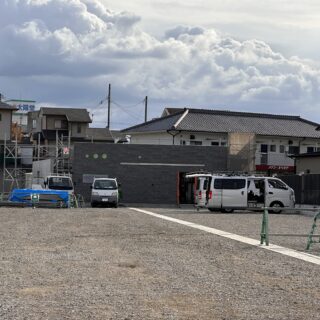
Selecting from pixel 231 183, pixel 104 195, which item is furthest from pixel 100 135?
pixel 231 183

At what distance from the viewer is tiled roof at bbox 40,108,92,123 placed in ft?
251

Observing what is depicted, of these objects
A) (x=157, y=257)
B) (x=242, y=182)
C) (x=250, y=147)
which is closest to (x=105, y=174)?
(x=250, y=147)

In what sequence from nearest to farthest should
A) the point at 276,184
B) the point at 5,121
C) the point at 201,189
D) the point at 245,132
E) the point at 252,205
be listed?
the point at 252,205 → the point at 201,189 → the point at 276,184 → the point at 245,132 → the point at 5,121

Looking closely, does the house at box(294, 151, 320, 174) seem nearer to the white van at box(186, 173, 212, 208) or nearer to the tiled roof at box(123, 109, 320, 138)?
the white van at box(186, 173, 212, 208)

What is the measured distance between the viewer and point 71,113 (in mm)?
77750

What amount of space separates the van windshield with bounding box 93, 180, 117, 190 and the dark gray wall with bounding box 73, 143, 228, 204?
7820 mm

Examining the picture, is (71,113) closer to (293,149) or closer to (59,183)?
(293,149)

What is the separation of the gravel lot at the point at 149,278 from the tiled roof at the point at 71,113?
59296 millimetres

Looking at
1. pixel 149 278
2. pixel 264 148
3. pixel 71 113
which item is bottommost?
pixel 149 278

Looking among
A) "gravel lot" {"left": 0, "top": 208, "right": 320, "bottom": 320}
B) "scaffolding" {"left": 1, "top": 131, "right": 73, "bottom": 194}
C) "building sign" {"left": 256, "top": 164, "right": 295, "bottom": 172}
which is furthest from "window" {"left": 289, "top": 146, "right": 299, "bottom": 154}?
"gravel lot" {"left": 0, "top": 208, "right": 320, "bottom": 320}

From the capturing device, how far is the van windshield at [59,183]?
125ft

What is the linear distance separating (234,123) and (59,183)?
23.6 metres

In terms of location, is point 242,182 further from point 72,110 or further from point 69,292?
point 72,110

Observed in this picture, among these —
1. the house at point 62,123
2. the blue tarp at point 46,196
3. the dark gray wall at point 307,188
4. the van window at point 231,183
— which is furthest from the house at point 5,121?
the van window at point 231,183
